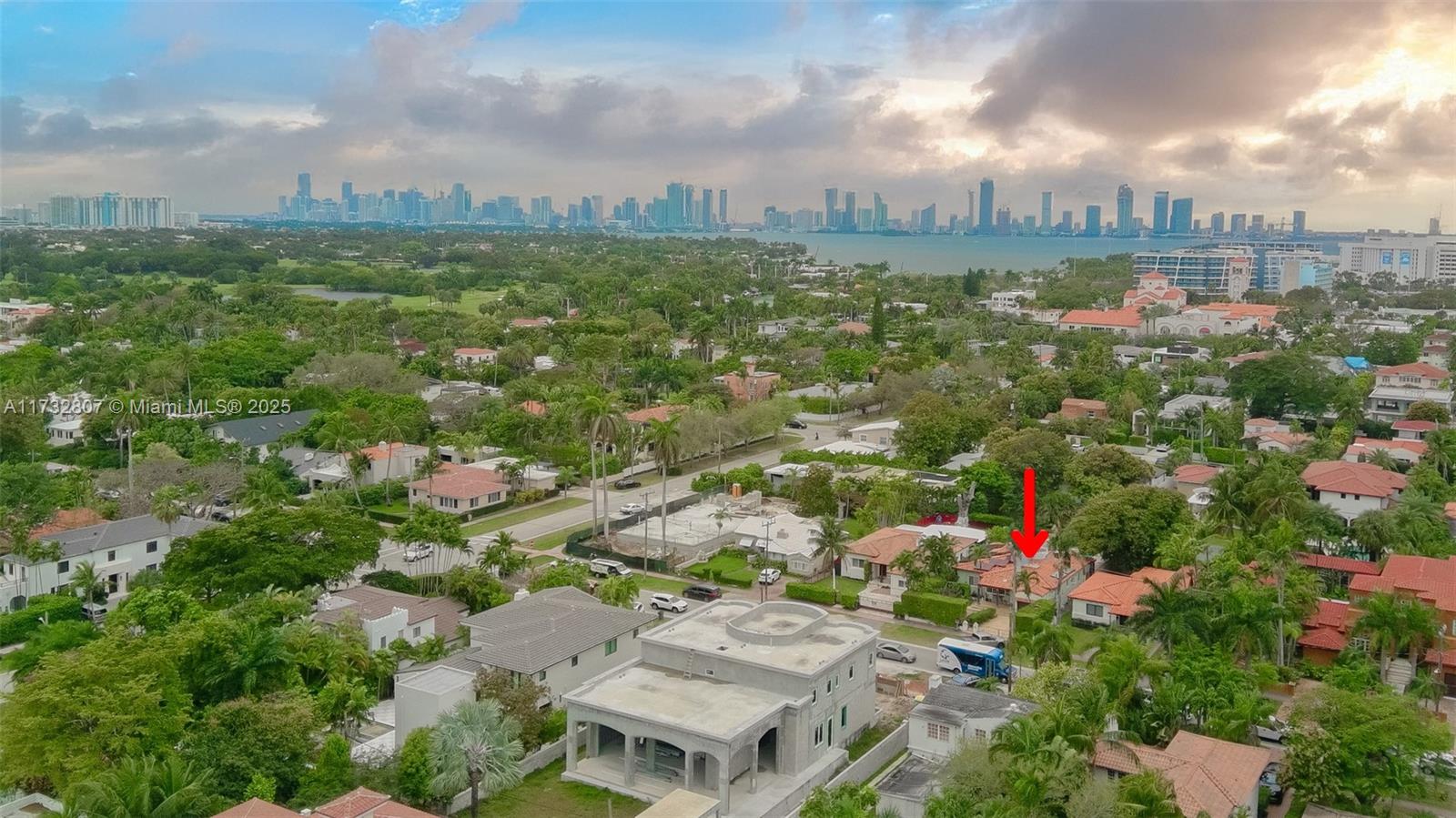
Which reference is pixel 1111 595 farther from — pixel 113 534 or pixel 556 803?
pixel 113 534

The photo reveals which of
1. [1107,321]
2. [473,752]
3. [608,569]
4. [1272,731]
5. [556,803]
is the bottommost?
[556,803]

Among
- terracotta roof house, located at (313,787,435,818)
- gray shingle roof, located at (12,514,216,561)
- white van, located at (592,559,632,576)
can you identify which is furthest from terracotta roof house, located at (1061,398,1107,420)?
terracotta roof house, located at (313,787,435,818)

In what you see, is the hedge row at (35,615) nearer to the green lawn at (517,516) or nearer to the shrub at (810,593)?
the green lawn at (517,516)

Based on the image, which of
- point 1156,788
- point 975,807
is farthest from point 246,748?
point 1156,788

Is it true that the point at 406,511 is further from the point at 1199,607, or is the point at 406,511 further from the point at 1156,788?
the point at 1156,788

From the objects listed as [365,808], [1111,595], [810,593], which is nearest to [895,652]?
[810,593]

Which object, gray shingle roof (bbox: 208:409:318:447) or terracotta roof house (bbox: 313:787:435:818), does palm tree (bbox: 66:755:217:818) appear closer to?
terracotta roof house (bbox: 313:787:435:818)
